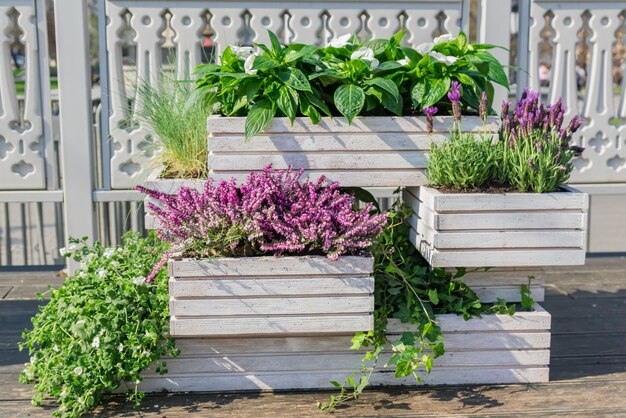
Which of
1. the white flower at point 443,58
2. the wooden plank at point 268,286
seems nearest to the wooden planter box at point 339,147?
the white flower at point 443,58

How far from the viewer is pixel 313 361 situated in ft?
10.5

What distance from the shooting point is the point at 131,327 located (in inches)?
120

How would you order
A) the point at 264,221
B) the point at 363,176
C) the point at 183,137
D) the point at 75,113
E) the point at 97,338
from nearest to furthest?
1. the point at 97,338
2. the point at 264,221
3. the point at 363,176
4. the point at 183,137
5. the point at 75,113

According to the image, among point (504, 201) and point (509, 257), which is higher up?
point (504, 201)

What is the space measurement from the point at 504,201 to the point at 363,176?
0.57 meters

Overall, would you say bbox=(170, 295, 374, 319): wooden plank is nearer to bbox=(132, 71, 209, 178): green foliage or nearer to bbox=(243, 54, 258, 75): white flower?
bbox=(132, 71, 209, 178): green foliage

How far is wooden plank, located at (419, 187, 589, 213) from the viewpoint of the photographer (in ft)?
10.1

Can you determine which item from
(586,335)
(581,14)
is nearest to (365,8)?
(581,14)

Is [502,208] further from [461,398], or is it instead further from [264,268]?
[264,268]

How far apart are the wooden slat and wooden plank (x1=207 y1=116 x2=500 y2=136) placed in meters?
0.16

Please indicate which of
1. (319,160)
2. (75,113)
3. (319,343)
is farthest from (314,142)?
(75,113)

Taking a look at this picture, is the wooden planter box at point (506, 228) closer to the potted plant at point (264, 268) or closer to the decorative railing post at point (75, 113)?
the potted plant at point (264, 268)

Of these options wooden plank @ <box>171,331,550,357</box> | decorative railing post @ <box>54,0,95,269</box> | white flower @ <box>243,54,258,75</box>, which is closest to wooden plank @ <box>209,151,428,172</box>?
white flower @ <box>243,54,258,75</box>

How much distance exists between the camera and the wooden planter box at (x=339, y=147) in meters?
3.25
